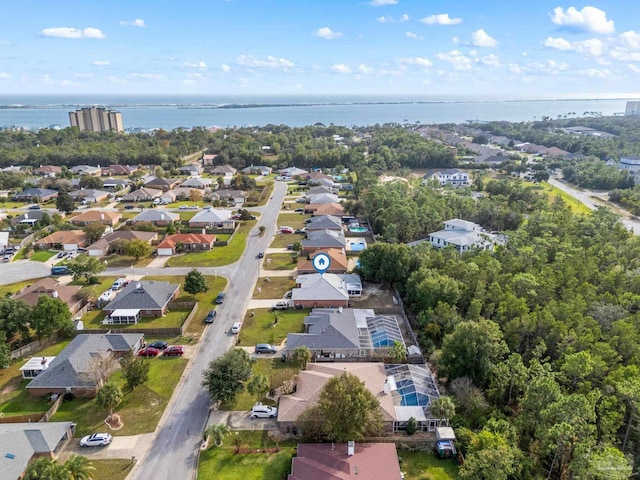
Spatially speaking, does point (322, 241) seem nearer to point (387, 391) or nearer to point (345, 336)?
point (345, 336)

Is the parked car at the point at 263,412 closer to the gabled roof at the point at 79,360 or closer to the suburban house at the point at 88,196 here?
the gabled roof at the point at 79,360

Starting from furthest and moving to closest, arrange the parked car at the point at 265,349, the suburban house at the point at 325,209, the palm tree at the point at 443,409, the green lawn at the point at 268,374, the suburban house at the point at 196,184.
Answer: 1. the suburban house at the point at 196,184
2. the suburban house at the point at 325,209
3. the parked car at the point at 265,349
4. the green lawn at the point at 268,374
5. the palm tree at the point at 443,409

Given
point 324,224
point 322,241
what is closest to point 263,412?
point 322,241

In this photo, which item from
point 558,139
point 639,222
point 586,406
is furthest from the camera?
point 558,139

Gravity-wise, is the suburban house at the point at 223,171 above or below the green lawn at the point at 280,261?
above

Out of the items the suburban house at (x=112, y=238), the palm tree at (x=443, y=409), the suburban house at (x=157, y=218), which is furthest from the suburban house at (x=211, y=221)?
the palm tree at (x=443, y=409)

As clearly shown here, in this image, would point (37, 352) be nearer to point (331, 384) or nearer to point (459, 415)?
point (331, 384)

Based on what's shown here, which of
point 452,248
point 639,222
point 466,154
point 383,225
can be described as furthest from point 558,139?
point 452,248
